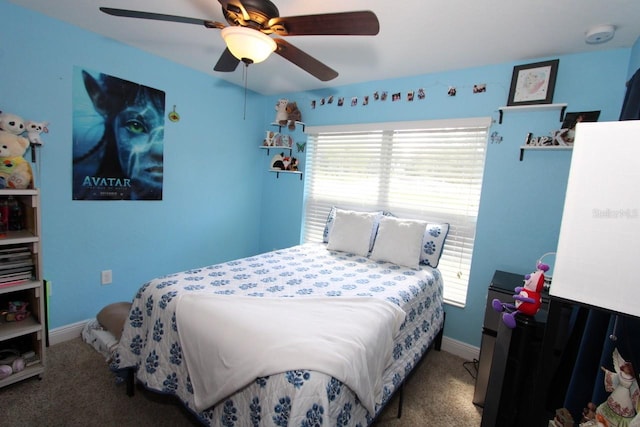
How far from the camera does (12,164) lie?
171 cm

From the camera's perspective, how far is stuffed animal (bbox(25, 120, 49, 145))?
191 cm

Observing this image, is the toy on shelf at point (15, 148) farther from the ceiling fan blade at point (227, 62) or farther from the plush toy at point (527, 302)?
the plush toy at point (527, 302)

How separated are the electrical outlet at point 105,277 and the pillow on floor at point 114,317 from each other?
0.26 m

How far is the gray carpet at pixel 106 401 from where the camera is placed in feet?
5.11

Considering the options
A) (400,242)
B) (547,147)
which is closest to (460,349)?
(400,242)

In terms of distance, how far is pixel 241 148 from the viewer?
3307mm

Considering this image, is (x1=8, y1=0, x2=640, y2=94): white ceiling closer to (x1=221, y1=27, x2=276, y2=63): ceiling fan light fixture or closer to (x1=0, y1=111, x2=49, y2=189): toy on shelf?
(x1=221, y1=27, x2=276, y2=63): ceiling fan light fixture

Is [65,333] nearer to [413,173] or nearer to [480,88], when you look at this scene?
[413,173]

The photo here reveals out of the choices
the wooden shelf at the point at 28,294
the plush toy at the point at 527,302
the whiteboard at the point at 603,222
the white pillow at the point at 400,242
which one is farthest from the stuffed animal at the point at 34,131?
the plush toy at the point at 527,302

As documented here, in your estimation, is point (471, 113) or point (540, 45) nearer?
point (540, 45)

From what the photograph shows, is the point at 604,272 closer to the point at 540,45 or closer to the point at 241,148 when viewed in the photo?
the point at 540,45

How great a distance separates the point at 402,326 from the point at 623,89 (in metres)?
2.01

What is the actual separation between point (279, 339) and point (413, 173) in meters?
1.99

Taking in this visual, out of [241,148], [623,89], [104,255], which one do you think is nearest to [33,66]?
[104,255]
